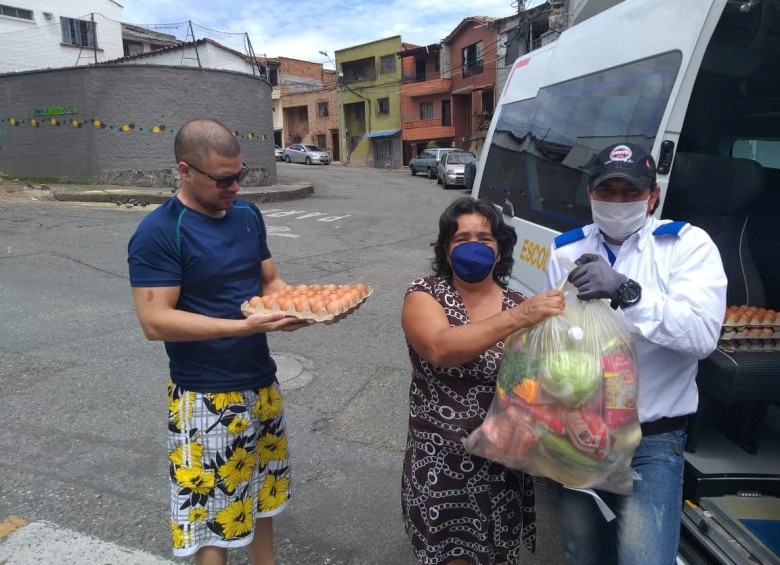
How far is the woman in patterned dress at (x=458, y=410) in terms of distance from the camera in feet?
6.16

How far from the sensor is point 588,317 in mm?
1660

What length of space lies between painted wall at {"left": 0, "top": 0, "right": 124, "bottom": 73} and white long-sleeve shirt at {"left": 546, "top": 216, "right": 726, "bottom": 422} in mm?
24067

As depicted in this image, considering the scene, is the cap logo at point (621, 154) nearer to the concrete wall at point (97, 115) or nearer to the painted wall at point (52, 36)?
the concrete wall at point (97, 115)

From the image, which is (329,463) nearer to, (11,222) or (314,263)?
(314,263)

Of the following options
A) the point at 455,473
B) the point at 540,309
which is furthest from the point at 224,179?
the point at 455,473

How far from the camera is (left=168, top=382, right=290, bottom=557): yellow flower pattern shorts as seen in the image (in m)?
2.12

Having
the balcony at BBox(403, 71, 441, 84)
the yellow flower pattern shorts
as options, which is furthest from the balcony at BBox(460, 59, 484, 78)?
the yellow flower pattern shorts

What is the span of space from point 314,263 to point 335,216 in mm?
5732

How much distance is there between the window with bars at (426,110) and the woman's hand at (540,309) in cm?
4068

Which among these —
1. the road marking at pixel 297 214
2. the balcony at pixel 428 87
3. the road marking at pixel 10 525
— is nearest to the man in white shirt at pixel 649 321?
the road marking at pixel 10 525

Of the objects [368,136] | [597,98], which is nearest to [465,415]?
[597,98]

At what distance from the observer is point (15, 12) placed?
24.3 metres

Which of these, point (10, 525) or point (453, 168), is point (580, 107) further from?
point (453, 168)

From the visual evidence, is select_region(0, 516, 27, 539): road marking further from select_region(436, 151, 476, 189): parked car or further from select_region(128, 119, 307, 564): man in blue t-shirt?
select_region(436, 151, 476, 189): parked car
